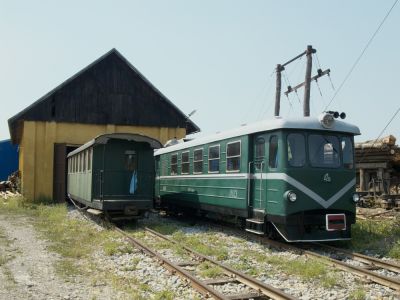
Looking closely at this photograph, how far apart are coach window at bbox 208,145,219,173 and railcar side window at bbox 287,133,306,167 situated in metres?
3.29

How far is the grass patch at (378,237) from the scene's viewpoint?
1051 cm

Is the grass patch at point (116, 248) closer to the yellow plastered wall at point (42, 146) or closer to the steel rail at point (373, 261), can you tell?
the steel rail at point (373, 261)

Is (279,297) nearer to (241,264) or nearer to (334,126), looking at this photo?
(241,264)

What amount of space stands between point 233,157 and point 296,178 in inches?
95.7

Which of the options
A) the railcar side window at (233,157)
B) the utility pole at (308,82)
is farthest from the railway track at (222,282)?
the utility pole at (308,82)

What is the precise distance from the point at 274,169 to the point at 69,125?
16.3 meters

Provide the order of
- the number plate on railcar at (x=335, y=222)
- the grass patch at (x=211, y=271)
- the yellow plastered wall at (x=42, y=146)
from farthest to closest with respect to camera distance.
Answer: the yellow plastered wall at (x=42, y=146), the number plate on railcar at (x=335, y=222), the grass patch at (x=211, y=271)

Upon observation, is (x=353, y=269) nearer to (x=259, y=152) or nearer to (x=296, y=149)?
(x=296, y=149)

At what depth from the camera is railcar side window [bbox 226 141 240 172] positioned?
12607 millimetres

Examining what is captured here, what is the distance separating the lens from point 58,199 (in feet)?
81.9

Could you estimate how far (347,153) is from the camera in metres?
11.4

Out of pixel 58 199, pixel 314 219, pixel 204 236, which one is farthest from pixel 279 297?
pixel 58 199

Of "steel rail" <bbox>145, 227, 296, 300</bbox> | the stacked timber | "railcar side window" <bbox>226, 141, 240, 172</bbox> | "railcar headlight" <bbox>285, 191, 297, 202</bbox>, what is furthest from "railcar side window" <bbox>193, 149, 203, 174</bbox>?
the stacked timber

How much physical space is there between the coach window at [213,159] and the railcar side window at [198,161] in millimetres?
763
